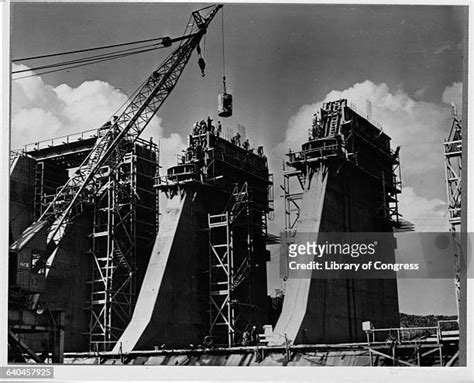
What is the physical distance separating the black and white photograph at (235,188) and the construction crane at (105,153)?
0.06 m

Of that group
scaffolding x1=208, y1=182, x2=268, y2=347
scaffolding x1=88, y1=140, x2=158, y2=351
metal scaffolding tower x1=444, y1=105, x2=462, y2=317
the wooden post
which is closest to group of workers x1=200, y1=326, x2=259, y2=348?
scaffolding x1=208, y1=182, x2=268, y2=347

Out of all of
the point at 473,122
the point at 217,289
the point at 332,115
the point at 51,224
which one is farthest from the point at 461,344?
the point at 51,224

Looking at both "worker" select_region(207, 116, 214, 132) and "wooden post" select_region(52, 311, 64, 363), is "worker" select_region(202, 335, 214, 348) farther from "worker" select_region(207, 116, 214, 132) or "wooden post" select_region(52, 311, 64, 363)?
"worker" select_region(207, 116, 214, 132)

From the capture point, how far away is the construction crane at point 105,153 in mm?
16938

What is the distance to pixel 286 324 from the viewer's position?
16656 mm

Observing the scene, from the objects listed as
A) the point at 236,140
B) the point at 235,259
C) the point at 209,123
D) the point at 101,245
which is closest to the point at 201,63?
the point at 209,123

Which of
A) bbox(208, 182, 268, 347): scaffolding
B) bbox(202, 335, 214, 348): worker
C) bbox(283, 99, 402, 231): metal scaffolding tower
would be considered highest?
bbox(283, 99, 402, 231): metal scaffolding tower

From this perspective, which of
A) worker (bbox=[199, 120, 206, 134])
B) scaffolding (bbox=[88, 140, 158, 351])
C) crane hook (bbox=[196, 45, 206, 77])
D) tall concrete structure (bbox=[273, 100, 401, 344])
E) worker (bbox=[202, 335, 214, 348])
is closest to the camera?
tall concrete structure (bbox=[273, 100, 401, 344])

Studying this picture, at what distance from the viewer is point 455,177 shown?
580 inches

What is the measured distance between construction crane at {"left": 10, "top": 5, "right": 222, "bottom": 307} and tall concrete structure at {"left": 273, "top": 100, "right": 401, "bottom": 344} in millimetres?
3422

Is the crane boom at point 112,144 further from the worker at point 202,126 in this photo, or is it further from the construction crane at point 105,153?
the worker at point 202,126

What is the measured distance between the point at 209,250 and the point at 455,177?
7114mm

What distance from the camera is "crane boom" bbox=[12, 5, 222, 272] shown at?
17.8 metres

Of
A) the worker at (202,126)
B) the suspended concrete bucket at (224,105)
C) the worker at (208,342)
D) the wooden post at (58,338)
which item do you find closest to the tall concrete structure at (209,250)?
the worker at (208,342)
